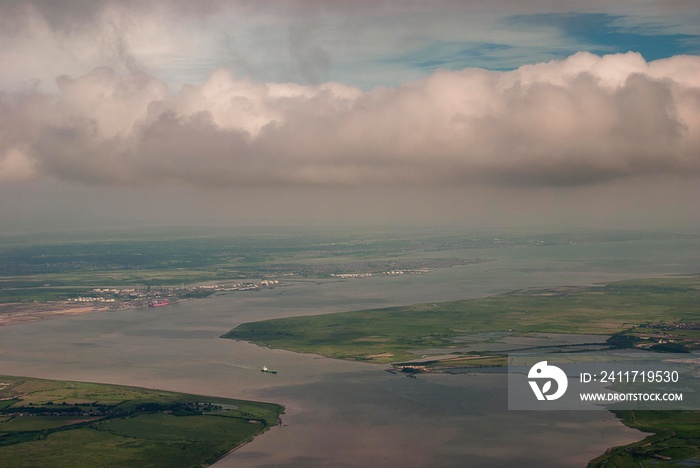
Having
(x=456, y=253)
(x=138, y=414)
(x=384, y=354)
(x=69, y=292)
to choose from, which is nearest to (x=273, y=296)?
(x=69, y=292)

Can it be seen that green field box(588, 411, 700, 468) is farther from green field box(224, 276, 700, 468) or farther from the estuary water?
the estuary water

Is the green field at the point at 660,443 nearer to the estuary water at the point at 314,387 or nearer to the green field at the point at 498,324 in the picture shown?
the green field at the point at 498,324

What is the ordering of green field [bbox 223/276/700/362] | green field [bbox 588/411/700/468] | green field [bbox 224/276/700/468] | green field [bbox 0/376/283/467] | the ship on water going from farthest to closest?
the ship on water → green field [bbox 223/276/700/362] → green field [bbox 224/276/700/468] → green field [bbox 0/376/283/467] → green field [bbox 588/411/700/468]

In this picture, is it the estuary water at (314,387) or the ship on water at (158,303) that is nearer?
the estuary water at (314,387)

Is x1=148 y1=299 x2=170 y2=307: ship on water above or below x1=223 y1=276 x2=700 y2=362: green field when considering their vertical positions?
above

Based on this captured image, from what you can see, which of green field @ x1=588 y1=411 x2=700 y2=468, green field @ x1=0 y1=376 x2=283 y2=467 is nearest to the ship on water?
green field @ x1=0 y1=376 x2=283 y2=467

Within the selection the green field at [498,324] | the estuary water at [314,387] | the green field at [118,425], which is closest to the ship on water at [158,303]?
the estuary water at [314,387]
